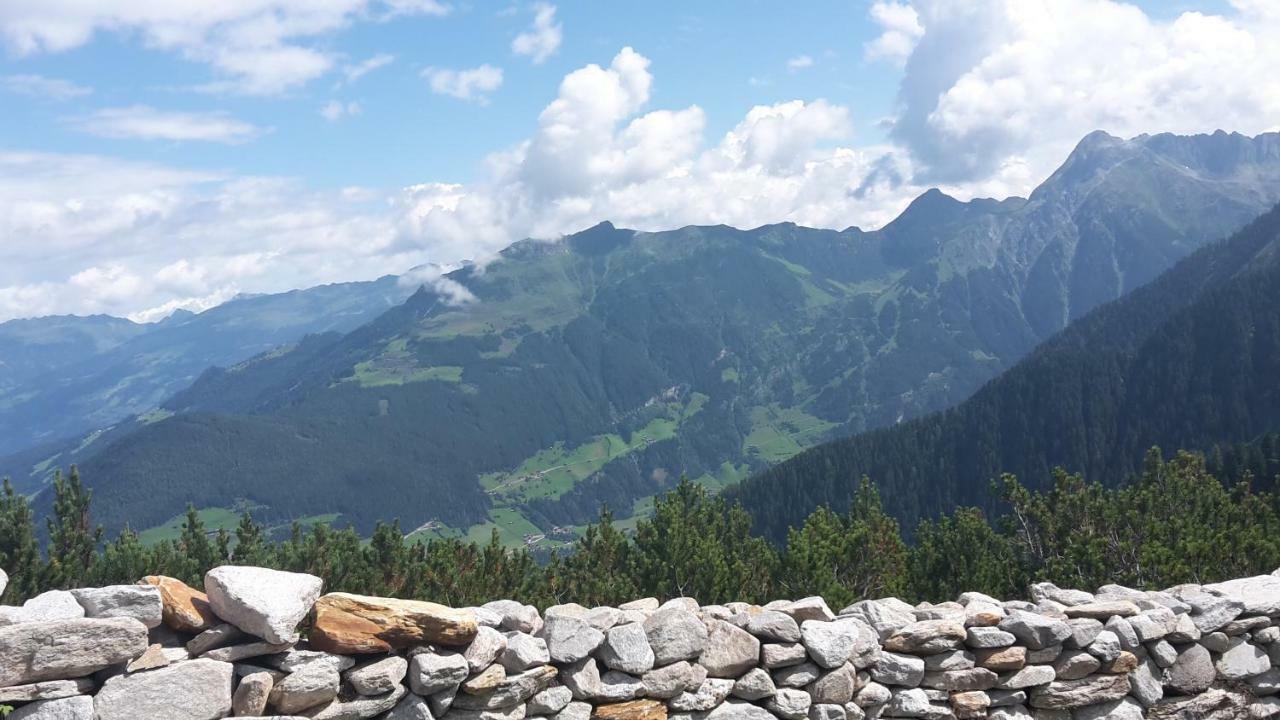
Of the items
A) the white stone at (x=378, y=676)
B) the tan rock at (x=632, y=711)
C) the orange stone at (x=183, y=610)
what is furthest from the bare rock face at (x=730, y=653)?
the orange stone at (x=183, y=610)

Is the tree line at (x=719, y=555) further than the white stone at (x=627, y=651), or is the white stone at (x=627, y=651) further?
the tree line at (x=719, y=555)

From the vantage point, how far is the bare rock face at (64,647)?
855 cm

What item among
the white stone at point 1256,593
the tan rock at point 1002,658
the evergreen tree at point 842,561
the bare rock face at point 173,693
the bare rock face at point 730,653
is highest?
the bare rock face at point 173,693

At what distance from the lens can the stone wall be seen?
9305mm

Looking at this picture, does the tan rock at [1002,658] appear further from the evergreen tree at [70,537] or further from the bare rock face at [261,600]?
the evergreen tree at [70,537]

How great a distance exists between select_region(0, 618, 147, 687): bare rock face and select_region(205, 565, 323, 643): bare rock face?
975 millimetres

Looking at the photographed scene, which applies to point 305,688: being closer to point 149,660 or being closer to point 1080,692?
point 149,660

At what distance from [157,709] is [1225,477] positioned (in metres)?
138

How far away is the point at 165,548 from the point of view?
30.8m

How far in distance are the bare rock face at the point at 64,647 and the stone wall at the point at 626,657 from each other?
0.06 ft

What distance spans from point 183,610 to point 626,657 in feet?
19.2

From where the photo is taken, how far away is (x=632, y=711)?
11.2m

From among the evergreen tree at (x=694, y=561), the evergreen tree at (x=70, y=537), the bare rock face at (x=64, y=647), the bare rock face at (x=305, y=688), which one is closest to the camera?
the bare rock face at (x=64, y=647)

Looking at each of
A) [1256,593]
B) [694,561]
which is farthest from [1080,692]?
[694,561]
